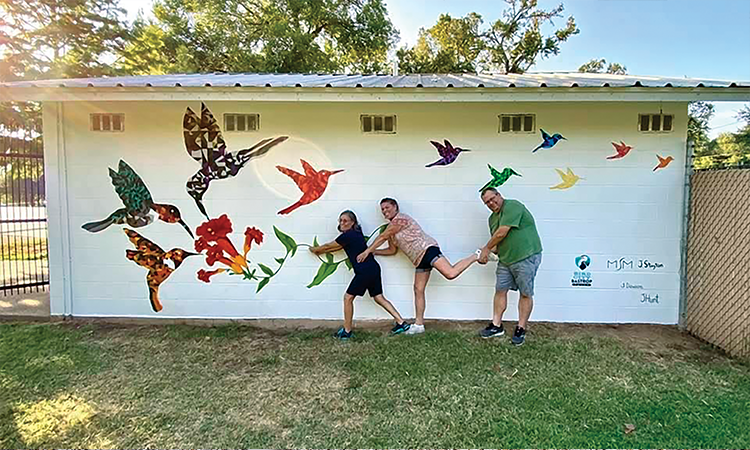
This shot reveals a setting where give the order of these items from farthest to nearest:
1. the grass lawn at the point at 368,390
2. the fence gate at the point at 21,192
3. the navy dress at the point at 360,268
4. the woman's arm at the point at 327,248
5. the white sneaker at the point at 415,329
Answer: the fence gate at the point at 21,192 → the woman's arm at the point at 327,248 → the white sneaker at the point at 415,329 → the navy dress at the point at 360,268 → the grass lawn at the point at 368,390

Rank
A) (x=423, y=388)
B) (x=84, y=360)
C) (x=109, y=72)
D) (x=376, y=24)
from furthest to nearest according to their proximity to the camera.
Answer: (x=376, y=24), (x=109, y=72), (x=84, y=360), (x=423, y=388)

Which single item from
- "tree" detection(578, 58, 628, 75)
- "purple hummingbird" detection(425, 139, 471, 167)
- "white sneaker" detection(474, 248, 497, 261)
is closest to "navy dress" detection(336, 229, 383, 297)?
"white sneaker" detection(474, 248, 497, 261)

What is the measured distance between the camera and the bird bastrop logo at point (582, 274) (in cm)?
479

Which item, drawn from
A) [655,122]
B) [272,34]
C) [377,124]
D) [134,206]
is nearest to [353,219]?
[377,124]

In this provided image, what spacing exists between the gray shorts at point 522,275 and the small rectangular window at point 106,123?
4.57 meters

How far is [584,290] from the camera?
482cm

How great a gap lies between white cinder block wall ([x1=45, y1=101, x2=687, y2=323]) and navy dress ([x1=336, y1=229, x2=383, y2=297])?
0.41 m

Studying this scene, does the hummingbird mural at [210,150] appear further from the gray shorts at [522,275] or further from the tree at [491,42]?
the tree at [491,42]

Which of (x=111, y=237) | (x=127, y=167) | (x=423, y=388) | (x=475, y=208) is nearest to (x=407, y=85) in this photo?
(x=475, y=208)

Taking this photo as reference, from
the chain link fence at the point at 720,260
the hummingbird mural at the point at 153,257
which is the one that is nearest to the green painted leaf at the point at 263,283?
the hummingbird mural at the point at 153,257

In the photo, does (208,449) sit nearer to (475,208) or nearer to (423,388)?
(423,388)

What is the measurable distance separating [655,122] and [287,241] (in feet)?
14.1

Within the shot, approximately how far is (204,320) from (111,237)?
4.78 ft

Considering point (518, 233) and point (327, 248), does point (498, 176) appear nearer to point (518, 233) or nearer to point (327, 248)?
point (518, 233)
